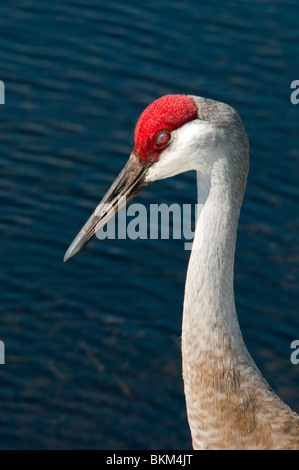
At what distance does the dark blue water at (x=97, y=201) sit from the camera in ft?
21.1

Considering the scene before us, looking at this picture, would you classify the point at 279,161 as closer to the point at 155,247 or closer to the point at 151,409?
the point at 155,247

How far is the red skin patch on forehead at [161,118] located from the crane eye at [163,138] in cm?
2

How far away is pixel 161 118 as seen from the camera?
13.6 feet

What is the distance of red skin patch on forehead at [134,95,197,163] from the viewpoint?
13.4 feet

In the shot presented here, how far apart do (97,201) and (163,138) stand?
3394mm

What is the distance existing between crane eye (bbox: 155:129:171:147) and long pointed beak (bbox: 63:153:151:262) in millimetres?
140
